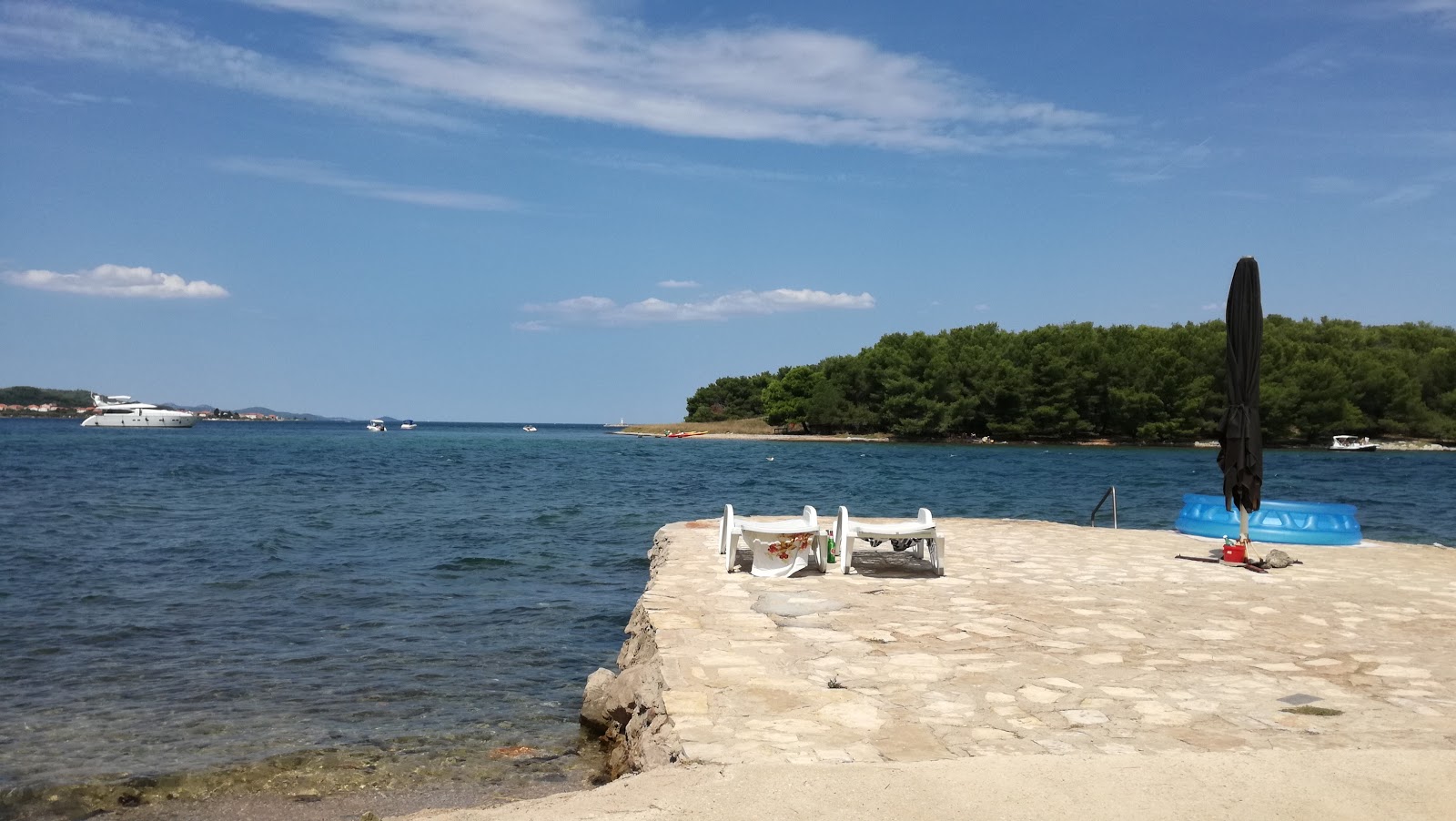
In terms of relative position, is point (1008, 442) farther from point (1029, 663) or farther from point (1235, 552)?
point (1029, 663)

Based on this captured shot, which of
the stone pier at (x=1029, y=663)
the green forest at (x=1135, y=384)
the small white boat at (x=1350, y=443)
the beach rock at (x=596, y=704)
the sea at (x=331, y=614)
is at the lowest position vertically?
the sea at (x=331, y=614)

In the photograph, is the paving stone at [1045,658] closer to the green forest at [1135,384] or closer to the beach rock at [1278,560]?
the beach rock at [1278,560]

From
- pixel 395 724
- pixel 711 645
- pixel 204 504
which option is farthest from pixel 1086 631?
pixel 204 504

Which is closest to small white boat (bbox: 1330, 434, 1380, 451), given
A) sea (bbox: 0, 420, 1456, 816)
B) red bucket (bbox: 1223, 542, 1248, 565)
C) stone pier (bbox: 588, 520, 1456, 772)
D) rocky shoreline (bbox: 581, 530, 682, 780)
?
sea (bbox: 0, 420, 1456, 816)

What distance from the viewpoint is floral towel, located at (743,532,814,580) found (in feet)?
29.6

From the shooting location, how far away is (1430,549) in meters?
11.8

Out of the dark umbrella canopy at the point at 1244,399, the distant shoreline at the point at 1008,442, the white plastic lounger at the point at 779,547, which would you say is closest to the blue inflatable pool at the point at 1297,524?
the dark umbrella canopy at the point at 1244,399

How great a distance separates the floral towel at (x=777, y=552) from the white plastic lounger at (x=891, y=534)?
0.47 metres

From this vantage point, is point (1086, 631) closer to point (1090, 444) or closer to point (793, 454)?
point (793, 454)

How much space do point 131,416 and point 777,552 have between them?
12322 centimetres

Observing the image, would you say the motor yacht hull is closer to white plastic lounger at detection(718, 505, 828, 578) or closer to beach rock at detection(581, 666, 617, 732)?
white plastic lounger at detection(718, 505, 828, 578)

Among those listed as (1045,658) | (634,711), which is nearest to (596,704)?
(634,711)

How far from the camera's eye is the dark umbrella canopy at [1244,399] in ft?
31.1

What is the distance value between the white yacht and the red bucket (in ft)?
408
